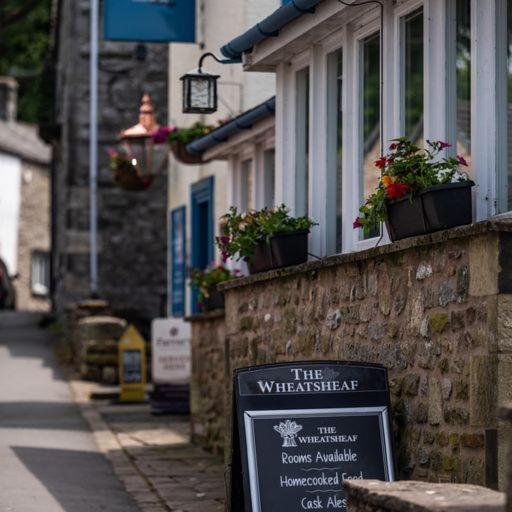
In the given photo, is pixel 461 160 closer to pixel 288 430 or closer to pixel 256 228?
pixel 288 430

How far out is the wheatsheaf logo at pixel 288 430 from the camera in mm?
7891

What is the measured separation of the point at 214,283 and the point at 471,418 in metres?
7.14

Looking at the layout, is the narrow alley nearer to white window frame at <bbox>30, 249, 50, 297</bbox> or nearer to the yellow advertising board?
the yellow advertising board

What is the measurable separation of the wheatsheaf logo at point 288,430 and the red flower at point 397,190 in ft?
4.40

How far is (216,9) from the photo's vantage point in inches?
666

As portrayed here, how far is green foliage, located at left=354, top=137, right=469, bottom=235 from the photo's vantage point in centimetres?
768

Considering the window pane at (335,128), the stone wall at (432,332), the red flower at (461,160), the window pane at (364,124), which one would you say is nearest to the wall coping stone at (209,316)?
the window pane at (364,124)

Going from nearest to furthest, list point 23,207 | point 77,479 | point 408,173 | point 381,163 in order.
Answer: point 408,173 → point 381,163 → point 77,479 → point 23,207

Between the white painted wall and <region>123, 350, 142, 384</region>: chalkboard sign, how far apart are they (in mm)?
33535

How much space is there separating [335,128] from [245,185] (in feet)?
16.3

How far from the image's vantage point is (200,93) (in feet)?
43.2

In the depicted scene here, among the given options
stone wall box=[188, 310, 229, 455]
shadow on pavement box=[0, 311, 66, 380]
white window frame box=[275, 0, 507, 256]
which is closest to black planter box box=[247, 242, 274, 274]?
white window frame box=[275, 0, 507, 256]

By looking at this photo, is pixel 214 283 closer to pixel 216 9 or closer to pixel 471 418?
pixel 216 9

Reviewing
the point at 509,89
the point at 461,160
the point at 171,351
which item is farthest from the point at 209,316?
the point at 509,89
